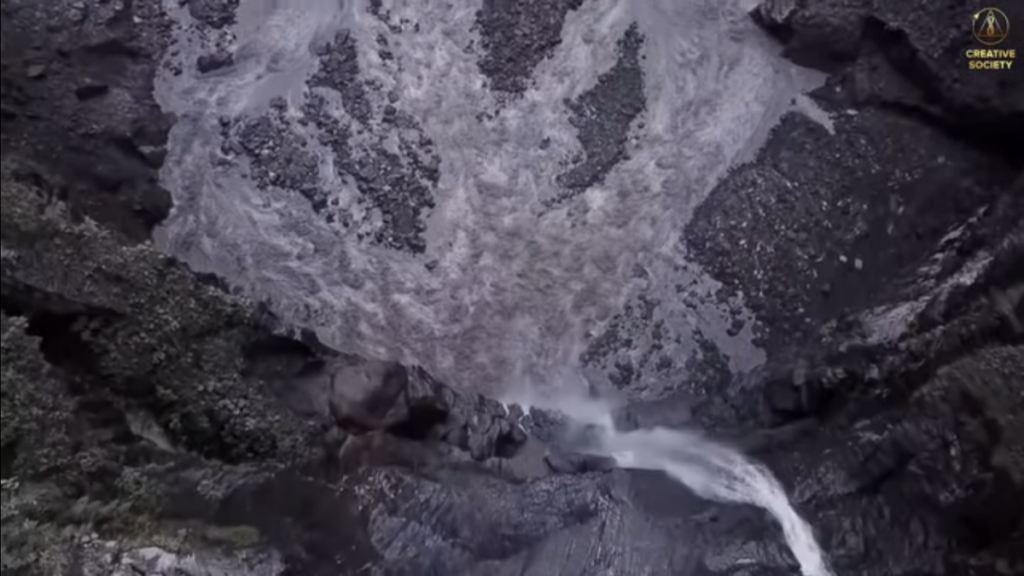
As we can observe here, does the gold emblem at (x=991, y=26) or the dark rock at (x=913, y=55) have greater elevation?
the gold emblem at (x=991, y=26)

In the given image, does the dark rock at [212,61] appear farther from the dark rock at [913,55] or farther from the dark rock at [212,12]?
the dark rock at [913,55]

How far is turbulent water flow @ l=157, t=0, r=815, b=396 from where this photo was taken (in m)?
11.2

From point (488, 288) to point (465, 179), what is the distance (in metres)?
1.25

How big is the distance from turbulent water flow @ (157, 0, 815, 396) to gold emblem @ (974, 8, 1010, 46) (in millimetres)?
2018

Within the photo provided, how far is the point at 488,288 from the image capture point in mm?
11492

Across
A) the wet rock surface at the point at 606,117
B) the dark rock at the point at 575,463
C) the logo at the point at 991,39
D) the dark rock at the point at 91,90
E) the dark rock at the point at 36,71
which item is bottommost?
the dark rock at the point at 575,463

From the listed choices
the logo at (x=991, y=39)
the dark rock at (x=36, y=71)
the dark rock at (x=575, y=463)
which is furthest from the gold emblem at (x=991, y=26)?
the dark rock at (x=36, y=71)

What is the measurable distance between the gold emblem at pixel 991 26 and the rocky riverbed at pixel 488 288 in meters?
0.11

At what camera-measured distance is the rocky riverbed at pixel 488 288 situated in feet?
29.6

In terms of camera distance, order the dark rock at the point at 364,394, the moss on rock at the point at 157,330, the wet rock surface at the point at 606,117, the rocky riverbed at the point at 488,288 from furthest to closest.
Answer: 1. the wet rock surface at the point at 606,117
2. the dark rock at the point at 364,394
3. the rocky riverbed at the point at 488,288
4. the moss on rock at the point at 157,330

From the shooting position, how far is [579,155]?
11.9m

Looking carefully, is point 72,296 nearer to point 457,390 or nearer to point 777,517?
point 457,390

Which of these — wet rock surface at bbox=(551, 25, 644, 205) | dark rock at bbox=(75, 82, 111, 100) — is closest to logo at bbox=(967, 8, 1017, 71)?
wet rock surface at bbox=(551, 25, 644, 205)

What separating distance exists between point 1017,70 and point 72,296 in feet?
31.7
